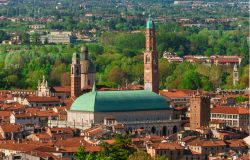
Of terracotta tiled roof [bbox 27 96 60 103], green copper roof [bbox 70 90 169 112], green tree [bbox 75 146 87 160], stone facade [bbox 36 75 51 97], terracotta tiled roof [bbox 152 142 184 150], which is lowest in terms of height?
stone facade [bbox 36 75 51 97]

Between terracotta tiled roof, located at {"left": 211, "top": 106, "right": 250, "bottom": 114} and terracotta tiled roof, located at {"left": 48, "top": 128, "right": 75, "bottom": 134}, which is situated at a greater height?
terracotta tiled roof, located at {"left": 48, "top": 128, "right": 75, "bottom": 134}

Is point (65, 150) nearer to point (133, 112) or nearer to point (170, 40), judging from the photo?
point (133, 112)

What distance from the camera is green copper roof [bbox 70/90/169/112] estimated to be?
4466 centimetres

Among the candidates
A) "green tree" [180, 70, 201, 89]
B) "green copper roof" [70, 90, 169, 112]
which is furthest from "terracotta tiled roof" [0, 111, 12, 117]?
"green tree" [180, 70, 201, 89]

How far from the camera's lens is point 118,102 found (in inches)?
1773

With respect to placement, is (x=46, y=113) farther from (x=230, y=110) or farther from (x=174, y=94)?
(x=174, y=94)

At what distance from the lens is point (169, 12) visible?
529 feet

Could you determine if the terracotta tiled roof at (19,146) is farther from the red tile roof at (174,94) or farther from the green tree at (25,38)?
the green tree at (25,38)

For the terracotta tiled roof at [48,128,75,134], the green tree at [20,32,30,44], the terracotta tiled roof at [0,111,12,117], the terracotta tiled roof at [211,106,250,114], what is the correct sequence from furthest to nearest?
the green tree at [20,32,30,44] < the terracotta tiled roof at [211,106,250,114] < the terracotta tiled roof at [0,111,12,117] < the terracotta tiled roof at [48,128,75,134]

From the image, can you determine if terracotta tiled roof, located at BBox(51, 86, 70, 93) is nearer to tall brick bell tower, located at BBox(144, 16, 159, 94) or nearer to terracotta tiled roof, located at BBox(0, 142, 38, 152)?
tall brick bell tower, located at BBox(144, 16, 159, 94)

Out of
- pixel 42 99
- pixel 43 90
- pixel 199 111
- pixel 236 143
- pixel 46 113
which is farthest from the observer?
pixel 43 90

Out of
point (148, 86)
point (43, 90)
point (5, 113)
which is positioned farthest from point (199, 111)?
point (43, 90)

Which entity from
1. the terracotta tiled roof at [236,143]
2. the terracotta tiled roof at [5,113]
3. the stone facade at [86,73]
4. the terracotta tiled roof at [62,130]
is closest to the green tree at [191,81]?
the stone facade at [86,73]

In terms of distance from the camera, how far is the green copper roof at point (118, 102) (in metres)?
44.7
